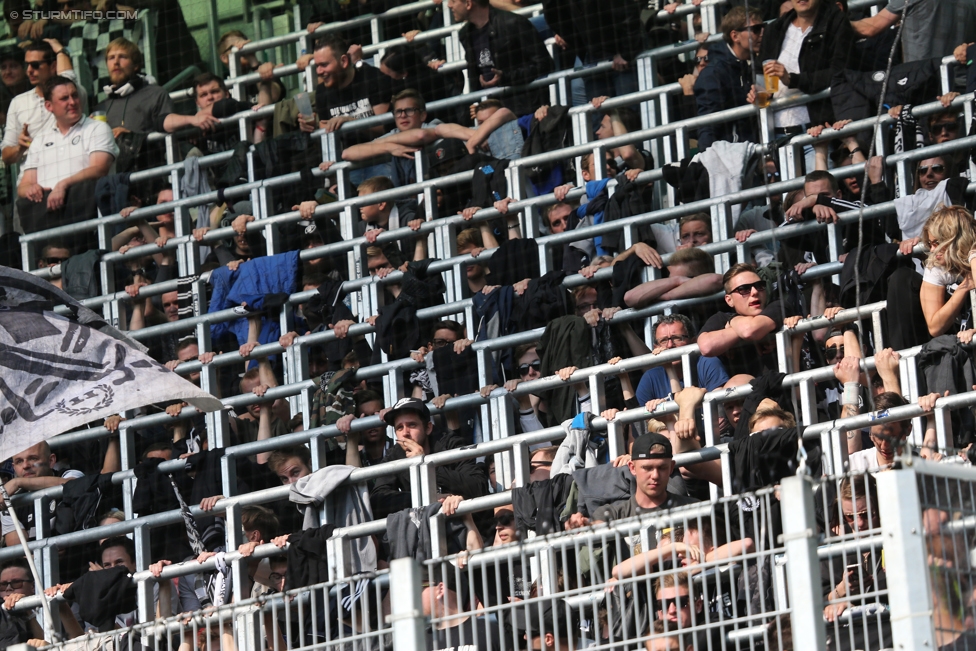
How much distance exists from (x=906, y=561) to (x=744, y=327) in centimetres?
363

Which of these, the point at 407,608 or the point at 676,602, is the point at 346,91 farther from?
the point at 676,602

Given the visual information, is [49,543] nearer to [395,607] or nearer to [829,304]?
[829,304]

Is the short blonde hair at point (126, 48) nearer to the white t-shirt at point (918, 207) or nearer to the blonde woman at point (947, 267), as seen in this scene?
the white t-shirt at point (918, 207)

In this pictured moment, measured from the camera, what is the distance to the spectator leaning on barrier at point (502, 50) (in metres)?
11.1

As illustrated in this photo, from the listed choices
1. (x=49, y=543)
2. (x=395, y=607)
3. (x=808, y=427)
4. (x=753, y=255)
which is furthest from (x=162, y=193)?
(x=395, y=607)

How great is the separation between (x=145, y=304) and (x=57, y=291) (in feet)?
11.0

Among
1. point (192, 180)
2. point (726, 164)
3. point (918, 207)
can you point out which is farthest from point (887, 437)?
point (192, 180)

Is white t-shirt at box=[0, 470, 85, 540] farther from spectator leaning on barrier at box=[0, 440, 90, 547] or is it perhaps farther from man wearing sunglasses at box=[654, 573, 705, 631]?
man wearing sunglasses at box=[654, 573, 705, 631]

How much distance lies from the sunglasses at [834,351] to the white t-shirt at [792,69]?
223 centimetres

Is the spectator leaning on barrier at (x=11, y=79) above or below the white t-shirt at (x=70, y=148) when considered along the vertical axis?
above

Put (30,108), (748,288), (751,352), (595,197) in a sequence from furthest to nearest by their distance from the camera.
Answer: (30,108), (595,197), (751,352), (748,288)

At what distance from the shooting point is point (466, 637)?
5414 millimetres

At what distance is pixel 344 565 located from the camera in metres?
7.89

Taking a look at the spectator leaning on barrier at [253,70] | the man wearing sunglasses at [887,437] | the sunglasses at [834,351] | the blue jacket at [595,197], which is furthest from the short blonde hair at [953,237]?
the spectator leaning on barrier at [253,70]
